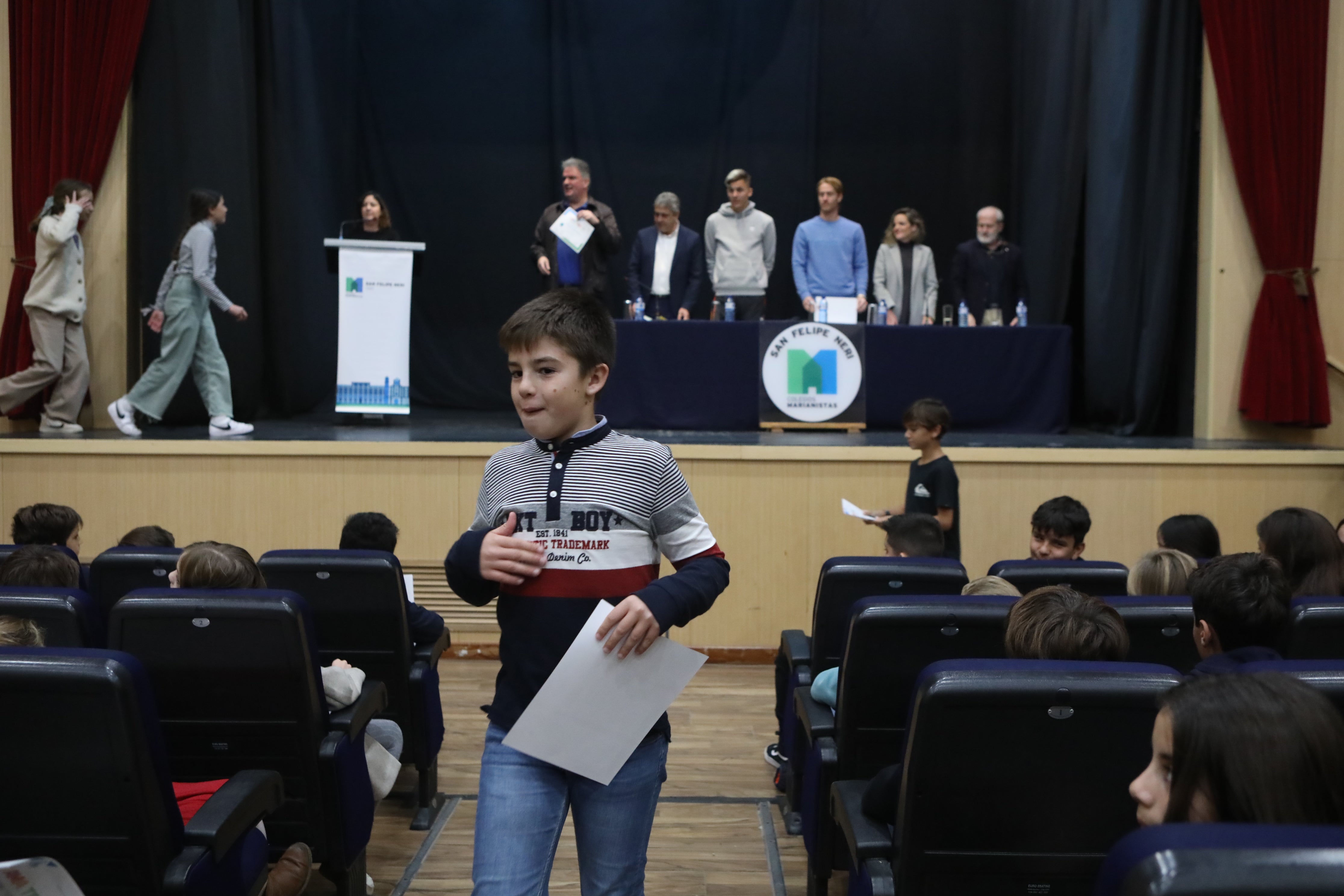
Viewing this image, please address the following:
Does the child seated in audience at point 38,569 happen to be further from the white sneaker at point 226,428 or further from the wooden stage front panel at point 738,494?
the white sneaker at point 226,428

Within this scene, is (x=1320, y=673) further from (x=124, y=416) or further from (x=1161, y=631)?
(x=124, y=416)

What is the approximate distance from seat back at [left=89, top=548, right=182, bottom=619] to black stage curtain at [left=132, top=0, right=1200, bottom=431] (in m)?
5.19

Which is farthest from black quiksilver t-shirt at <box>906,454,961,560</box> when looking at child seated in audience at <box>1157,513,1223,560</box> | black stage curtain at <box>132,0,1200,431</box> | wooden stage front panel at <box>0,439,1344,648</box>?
black stage curtain at <box>132,0,1200,431</box>

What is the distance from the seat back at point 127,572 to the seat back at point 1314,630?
94.9 inches

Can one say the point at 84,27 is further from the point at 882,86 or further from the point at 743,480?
the point at 882,86

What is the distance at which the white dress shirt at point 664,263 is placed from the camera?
23.1 feet

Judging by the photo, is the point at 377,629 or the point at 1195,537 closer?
the point at 377,629

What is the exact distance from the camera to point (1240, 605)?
1.99 m

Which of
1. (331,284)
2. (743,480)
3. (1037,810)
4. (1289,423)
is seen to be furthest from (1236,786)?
(331,284)

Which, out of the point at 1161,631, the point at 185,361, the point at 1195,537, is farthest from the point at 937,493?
the point at 185,361

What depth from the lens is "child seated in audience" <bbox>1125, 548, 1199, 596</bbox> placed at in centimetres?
270

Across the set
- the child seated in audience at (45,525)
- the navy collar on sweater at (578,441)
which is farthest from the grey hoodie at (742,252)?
the navy collar on sweater at (578,441)

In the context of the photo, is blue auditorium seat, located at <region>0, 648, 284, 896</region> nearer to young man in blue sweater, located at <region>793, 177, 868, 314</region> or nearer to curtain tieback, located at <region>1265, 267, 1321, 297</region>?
young man in blue sweater, located at <region>793, 177, 868, 314</region>

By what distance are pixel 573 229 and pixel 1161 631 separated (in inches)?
190
